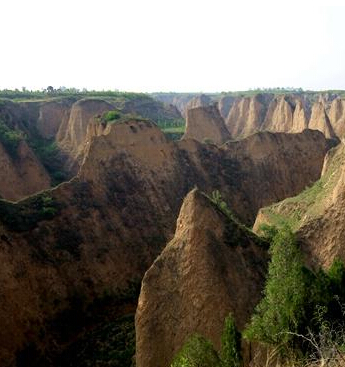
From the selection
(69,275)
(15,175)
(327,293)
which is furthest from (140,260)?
(15,175)

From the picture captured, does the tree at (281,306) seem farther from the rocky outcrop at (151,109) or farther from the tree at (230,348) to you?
the rocky outcrop at (151,109)

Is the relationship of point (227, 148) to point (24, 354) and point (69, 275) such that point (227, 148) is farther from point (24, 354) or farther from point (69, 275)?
point (24, 354)

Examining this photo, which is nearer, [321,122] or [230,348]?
[230,348]

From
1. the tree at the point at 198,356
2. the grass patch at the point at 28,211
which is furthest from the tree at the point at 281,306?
the grass patch at the point at 28,211

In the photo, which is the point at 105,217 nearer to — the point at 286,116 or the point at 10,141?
the point at 10,141

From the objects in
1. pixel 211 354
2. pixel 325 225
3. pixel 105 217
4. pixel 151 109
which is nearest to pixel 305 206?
pixel 325 225
